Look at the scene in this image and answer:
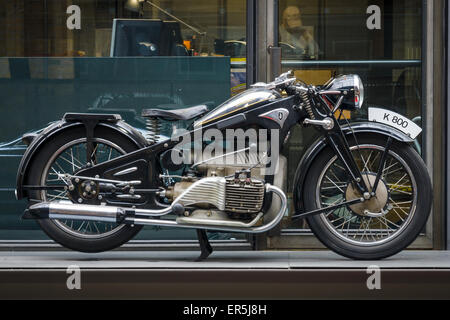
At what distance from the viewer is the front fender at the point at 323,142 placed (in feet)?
11.9

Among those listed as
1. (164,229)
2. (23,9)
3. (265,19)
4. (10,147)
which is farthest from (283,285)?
(23,9)

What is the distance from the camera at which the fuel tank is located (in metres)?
3.63

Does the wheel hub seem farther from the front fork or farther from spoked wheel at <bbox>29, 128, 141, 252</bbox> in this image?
spoked wheel at <bbox>29, 128, 141, 252</bbox>

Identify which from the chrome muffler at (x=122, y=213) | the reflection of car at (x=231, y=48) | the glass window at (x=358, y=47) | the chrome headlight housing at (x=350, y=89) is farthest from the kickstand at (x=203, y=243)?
the reflection of car at (x=231, y=48)

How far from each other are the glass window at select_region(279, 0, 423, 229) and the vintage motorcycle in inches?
34.2

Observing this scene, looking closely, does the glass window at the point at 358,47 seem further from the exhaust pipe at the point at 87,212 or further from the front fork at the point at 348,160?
the exhaust pipe at the point at 87,212

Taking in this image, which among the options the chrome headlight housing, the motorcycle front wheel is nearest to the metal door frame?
the motorcycle front wheel

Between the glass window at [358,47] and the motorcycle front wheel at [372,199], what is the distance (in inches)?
35.2

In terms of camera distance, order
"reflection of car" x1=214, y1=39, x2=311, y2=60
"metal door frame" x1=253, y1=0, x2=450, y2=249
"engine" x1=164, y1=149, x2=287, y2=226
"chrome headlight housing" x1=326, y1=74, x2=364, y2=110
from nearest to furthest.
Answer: "engine" x1=164, y1=149, x2=287, y2=226 → "chrome headlight housing" x1=326, y1=74, x2=364, y2=110 → "metal door frame" x1=253, y1=0, x2=450, y2=249 → "reflection of car" x1=214, y1=39, x2=311, y2=60

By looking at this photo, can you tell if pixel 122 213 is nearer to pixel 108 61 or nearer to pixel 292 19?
pixel 108 61

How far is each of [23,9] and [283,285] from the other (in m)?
2.63

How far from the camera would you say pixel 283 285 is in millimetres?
3268
